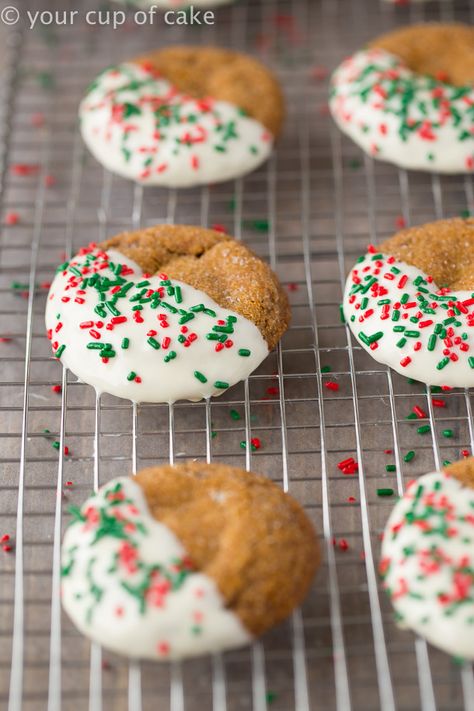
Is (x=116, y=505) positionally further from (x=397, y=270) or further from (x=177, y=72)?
(x=177, y=72)

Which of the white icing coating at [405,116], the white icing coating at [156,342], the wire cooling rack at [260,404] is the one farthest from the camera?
the white icing coating at [405,116]

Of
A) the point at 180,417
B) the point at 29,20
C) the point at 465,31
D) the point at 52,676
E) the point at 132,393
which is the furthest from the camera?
the point at 29,20

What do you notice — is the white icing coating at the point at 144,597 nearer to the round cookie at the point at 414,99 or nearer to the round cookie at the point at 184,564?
the round cookie at the point at 184,564

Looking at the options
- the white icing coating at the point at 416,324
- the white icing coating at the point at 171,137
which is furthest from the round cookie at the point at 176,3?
the white icing coating at the point at 416,324

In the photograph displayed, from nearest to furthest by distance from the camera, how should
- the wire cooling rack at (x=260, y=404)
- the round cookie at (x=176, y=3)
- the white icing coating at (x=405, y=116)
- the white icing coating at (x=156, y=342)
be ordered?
1. the wire cooling rack at (x=260, y=404)
2. the white icing coating at (x=156, y=342)
3. the white icing coating at (x=405, y=116)
4. the round cookie at (x=176, y=3)

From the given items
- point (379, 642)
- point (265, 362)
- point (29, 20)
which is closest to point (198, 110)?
point (265, 362)

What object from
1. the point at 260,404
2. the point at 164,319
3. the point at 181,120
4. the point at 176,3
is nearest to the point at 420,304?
the point at 260,404
